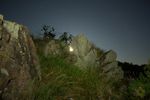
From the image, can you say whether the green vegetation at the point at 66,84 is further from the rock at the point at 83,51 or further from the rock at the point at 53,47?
the rock at the point at 83,51

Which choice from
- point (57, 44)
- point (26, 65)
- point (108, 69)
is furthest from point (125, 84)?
point (26, 65)

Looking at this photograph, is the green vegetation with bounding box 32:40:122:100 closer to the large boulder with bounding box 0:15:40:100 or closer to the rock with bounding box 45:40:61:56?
the large boulder with bounding box 0:15:40:100

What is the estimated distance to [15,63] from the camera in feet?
25.9

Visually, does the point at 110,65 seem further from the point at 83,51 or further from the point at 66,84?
the point at 66,84

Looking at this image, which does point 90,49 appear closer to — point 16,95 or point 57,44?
point 57,44

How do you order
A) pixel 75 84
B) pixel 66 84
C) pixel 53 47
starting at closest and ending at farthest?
1. pixel 66 84
2. pixel 75 84
3. pixel 53 47

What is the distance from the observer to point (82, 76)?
12.0m

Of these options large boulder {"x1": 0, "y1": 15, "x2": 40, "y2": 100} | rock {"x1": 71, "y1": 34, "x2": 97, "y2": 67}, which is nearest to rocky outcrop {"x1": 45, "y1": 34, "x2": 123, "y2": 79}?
rock {"x1": 71, "y1": 34, "x2": 97, "y2": 67}

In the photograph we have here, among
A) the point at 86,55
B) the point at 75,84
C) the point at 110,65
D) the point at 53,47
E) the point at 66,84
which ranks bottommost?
the point at 66,84

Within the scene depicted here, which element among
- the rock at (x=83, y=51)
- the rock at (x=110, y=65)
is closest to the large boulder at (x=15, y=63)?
the rock at (x=83, y=51)

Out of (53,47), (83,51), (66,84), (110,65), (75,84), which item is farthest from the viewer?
(110,65)

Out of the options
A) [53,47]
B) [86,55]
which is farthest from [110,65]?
[53,47]

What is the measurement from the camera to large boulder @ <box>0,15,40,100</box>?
296 inches

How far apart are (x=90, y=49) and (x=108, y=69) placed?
1.53 meters
